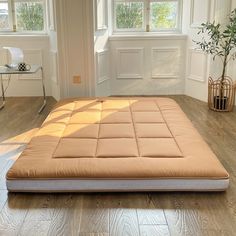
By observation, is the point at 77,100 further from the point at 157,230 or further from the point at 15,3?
the point at 157,230

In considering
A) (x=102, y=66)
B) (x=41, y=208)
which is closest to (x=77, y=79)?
(x=102, y=66)

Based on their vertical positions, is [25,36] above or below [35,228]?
above

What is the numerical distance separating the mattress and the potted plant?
1341mm

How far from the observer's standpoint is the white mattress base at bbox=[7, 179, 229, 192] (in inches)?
99.2

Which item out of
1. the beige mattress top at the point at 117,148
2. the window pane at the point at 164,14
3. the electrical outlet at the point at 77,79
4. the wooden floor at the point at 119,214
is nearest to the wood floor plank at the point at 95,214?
the wooden floor at the point at 119,214

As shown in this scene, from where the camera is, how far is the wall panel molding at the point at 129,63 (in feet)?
18.3

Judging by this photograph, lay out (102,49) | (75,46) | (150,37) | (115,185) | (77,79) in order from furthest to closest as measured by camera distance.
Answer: (150,37), (102,49), (77,79), (75,46), (115,185)

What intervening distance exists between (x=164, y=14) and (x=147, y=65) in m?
0.86

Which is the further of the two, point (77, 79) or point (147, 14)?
point (147, 14)

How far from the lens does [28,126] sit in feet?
13.6

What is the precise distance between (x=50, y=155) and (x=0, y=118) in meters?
1.97

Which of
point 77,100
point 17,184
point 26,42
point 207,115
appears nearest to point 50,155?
point 17,184

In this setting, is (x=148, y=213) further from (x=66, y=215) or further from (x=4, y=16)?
(x=4, y=16)

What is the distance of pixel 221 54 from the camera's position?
15.2 feet
